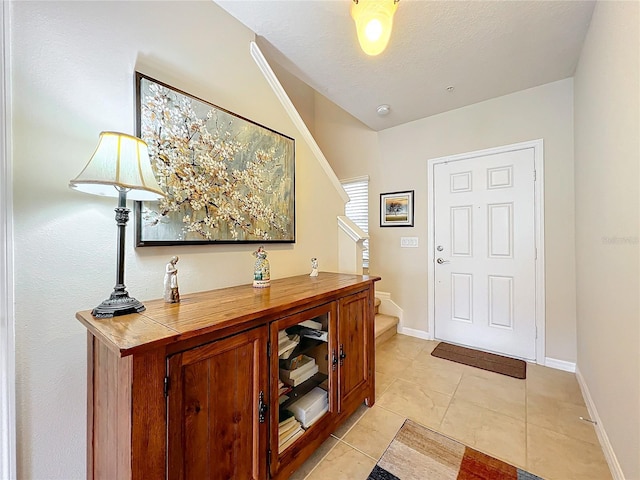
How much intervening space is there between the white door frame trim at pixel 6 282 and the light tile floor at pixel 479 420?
1124mm

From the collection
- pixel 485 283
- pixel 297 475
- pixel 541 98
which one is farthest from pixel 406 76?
pixel 297 475

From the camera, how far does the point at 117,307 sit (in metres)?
0.95

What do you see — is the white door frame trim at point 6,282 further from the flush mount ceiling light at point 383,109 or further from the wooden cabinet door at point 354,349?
the flush mount ceiling light at point 383,109

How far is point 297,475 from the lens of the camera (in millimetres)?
1288

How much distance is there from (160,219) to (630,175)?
6.73 ft

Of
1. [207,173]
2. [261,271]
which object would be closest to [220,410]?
[261,271]

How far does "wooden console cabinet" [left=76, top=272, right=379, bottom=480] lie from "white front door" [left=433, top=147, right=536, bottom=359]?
6.27ft

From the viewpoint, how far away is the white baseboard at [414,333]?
9.78 feet

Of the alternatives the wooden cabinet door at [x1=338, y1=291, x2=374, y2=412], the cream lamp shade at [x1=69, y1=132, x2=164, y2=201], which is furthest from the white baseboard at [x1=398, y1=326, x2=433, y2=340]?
the cream lamp shade at [x1=69, y1=132, x2=164, y2=201]

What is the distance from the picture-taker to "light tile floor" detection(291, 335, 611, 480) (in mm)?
1343

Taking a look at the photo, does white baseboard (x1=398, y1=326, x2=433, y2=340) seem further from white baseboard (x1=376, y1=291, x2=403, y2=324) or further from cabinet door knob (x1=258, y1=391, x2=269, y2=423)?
cabinet door knob (x1=258, y1=391, x2=269, y2=423)

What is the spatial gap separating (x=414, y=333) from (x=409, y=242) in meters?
1.06

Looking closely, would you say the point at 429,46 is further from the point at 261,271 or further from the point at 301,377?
the point at 301,377

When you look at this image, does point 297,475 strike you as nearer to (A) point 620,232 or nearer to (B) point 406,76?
(A) point 620,232
